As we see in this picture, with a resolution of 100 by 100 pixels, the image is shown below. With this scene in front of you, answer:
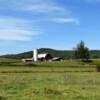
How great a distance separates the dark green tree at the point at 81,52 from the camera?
16488 centimetres

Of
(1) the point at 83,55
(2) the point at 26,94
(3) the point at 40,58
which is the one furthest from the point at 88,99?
(3) the point at 40,58

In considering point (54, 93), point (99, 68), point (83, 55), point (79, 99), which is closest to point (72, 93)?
point (54, 93)

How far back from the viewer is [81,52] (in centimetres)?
16738

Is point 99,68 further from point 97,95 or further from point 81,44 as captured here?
point 81,44

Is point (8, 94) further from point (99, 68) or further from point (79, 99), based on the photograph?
point (99, 68)

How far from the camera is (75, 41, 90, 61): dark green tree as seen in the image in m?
165

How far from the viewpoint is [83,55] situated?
166 m

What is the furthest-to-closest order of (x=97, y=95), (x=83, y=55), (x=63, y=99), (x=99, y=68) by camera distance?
1. (x=83, y=55)
2. (x=99, y=68)
3. (x=97, y=95)
4. (x=63, y=99)

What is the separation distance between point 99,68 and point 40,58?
395 ft

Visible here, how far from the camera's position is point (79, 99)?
2144 centimetres

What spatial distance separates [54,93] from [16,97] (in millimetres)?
2633

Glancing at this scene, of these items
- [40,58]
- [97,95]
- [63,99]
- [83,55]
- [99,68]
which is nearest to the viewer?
[63,99]

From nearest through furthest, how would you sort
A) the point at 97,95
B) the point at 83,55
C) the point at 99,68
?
the point at 97,95
the point at 99,68
the point at 83,55

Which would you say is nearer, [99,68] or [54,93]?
[54,93]
